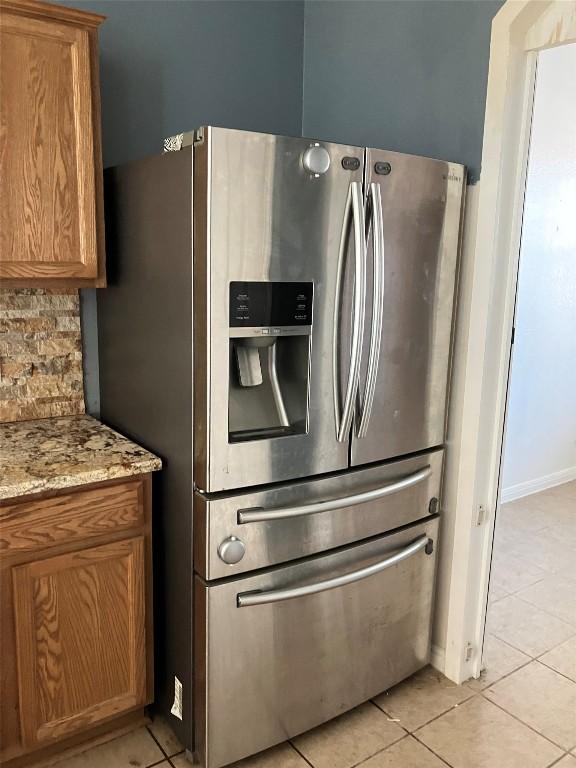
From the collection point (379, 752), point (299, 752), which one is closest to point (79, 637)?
point (299, 752)

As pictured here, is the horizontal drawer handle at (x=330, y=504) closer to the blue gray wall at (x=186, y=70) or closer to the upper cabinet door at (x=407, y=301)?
the upper cabinet door at (x=407, y=301)

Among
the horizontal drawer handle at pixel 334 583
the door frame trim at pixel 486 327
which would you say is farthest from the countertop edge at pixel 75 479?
the door frame trim at pixel 486 327

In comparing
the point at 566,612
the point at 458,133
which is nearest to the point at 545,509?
the point at 566,612

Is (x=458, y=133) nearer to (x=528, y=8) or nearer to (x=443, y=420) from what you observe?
(x=528, y=8)

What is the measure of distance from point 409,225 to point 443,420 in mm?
668

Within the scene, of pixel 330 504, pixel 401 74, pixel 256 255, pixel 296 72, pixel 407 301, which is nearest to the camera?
pixel 256 255

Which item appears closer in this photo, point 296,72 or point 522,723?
point 522,723

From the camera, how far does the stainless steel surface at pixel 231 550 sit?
5.72 feet

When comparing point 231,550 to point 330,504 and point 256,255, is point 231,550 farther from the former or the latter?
point 256,255

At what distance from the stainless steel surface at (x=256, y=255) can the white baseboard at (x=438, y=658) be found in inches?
39.8

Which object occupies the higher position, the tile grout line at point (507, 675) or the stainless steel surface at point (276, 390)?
the stainless steel surface at point (276, 390)

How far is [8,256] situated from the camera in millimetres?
1812

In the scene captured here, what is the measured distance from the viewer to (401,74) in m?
2.25

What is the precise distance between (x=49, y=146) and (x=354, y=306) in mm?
954
